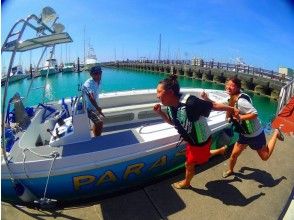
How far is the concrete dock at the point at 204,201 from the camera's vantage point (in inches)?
135

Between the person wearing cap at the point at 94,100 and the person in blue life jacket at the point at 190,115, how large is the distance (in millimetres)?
1526

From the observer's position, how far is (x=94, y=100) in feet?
16.0

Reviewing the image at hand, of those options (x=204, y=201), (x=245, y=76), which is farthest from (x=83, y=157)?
(x=245, y=76)

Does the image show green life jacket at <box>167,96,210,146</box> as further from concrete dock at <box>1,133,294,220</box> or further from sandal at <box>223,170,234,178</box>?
sandal at <box>223,170,234,178</box>

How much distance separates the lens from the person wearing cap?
4.85 metres

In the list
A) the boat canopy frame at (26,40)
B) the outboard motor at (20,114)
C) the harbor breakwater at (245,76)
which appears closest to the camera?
the boat canopy frame at (26,40)

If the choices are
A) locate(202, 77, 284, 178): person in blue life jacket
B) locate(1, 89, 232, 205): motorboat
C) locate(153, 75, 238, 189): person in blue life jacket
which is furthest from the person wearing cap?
locate(202, 77, 284, 178): person in blue life jacket

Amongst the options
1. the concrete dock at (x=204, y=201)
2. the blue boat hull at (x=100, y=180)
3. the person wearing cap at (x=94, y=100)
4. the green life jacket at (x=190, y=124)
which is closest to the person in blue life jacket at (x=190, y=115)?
the green life jacket at (x=190, y=124)

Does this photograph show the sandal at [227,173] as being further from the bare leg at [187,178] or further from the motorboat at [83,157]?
the motorboat at [83,157]

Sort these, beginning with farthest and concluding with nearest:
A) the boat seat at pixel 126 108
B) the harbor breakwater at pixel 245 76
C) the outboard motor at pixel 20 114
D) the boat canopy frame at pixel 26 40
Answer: the harbor breakwater at pixel 245 76, the boat seat at pixel 126 108, the outboard motor at pixel 20 114, the boat canopy frame at pixel 26 40

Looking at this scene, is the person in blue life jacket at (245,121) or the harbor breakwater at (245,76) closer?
the person in blue life jacket at (245,121)

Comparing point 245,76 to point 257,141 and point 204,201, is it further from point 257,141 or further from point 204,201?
point 204,201

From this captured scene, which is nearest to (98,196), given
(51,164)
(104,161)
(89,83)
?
(104,161)

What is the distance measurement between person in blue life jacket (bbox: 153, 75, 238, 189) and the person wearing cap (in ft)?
5.01
